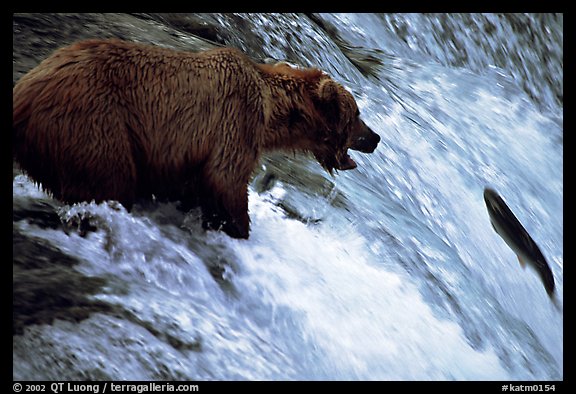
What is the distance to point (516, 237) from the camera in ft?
27.7

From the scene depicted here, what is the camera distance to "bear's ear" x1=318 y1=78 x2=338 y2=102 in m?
5.91

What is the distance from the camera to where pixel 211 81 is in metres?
5.34

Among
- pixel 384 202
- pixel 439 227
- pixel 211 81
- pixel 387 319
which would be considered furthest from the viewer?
pixel 439 227

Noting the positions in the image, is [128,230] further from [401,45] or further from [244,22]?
[401,45]

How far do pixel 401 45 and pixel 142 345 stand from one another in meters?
6.94

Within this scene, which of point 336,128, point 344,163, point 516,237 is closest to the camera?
point 336,128

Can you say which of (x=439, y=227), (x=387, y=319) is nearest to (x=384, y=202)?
(x=439, y=227)

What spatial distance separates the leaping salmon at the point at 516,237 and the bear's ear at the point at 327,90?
2.90m

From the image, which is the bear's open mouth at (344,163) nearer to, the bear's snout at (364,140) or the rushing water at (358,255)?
the bear's snout at (364,140)

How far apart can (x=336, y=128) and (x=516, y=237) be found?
9.90ft

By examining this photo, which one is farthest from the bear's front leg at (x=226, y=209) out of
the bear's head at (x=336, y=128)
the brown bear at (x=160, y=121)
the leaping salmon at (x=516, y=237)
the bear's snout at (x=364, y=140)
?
the leaping salmon at (x=516, y=237)

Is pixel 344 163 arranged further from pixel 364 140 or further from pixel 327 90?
pixel 327 90

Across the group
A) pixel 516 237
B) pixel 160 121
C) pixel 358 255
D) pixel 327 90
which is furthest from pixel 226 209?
pixel 516 237
